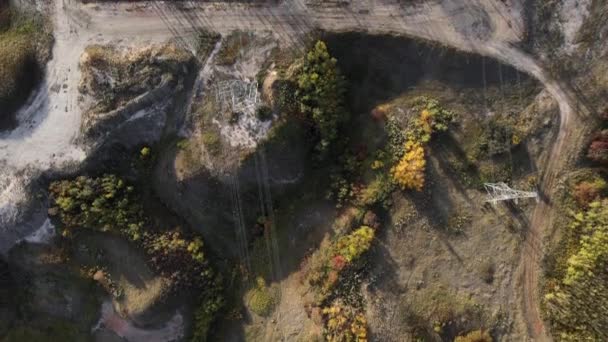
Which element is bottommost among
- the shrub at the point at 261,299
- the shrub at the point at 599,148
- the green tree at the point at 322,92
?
the shrub at the point at 261,299

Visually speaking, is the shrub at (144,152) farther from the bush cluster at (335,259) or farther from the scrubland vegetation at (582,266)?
the scrubland vegetation at (582,266)

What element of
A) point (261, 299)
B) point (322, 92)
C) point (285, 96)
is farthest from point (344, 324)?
point (285, 96)

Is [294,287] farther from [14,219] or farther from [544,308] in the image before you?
[14,219]

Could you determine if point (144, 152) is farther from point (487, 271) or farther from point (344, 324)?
point (487, 271)

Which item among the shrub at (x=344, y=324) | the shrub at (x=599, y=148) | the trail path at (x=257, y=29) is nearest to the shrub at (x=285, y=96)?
the trail path at (x=257, y=29)

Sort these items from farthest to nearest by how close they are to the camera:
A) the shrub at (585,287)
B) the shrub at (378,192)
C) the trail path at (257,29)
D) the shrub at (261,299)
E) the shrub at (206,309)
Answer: the shrub at (206,309) → the shrub at (261,299) → the shrub at (378,192) → the trail path at (257,29) → the shrub at (585,287)

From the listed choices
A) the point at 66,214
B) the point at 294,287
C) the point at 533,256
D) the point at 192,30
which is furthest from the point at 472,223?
the point at 66,214
